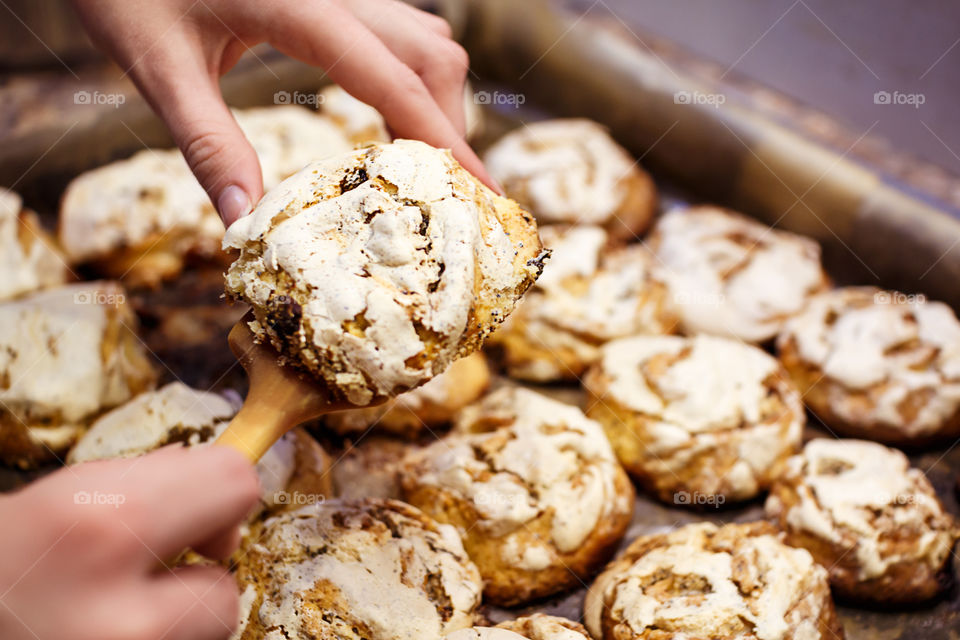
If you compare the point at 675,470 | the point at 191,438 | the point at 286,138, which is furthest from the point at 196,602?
the point at 286,138

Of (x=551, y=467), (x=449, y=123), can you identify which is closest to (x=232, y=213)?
(x=449, y=123)

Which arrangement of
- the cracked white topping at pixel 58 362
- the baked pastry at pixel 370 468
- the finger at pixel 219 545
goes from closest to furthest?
the finger at pixel 219 545, the cracked white topping at pixel 58 362, the baked pastry at pixel 370 468

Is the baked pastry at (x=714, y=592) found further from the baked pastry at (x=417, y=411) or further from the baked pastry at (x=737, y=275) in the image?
the baked pastry at (x=737, y=275)

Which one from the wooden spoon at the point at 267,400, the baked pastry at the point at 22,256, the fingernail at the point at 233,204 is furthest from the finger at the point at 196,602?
the baked pastry at the point at 22,256

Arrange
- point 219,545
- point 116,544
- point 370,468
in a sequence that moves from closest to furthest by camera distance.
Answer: point 116,544 < point 219,545 < point 370,468

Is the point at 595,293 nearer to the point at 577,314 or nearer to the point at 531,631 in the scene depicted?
the point at 577,314

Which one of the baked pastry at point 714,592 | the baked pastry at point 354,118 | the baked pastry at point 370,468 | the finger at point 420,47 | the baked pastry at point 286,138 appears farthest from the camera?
the baked pastry at point 354,118
